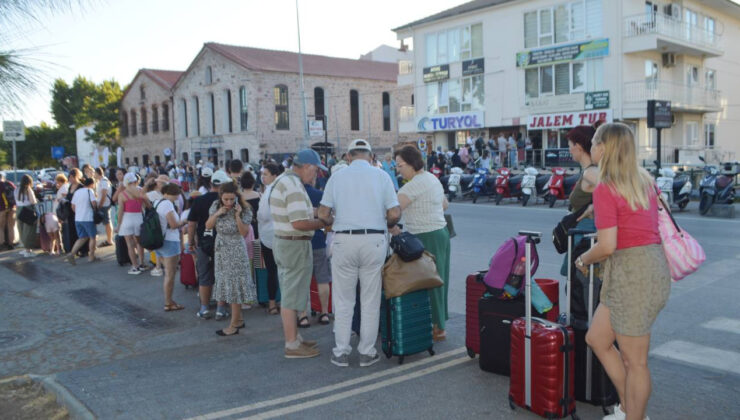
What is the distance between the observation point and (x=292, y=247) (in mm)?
5766

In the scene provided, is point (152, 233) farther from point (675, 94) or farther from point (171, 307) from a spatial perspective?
point (675, 94)

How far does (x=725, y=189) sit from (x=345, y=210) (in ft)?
43.7

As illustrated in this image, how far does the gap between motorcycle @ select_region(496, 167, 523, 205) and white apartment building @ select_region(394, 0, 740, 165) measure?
720 cm

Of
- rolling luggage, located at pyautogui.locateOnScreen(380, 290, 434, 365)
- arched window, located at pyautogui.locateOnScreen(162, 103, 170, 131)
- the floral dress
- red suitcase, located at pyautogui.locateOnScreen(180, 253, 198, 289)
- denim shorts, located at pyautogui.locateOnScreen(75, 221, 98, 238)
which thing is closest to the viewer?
rolling luggage, located at pyautogui.locateOnScreen(380, 290, 434, 365)

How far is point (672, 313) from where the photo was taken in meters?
6.77

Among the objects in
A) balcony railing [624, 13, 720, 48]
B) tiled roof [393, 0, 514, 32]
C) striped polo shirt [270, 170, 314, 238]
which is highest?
tiled roof [393, 0, 514, 32]

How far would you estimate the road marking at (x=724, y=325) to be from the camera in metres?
6.15

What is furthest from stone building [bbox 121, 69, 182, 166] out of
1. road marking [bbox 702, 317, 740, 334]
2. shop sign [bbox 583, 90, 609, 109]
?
road marking [bbox 702, 317, 740, 334]

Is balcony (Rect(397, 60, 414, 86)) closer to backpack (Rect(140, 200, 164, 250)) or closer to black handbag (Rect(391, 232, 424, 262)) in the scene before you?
backpack (Rect(140, 200, 164, 250))

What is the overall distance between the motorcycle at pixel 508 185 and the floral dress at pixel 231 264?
13943 mm

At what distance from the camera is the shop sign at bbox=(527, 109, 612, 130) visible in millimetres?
27844

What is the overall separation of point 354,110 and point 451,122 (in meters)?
17.5

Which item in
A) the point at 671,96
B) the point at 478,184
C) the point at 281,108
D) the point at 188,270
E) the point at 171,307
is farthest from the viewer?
the point at 281,108

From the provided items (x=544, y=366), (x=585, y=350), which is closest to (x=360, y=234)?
(x=544, y=366)
